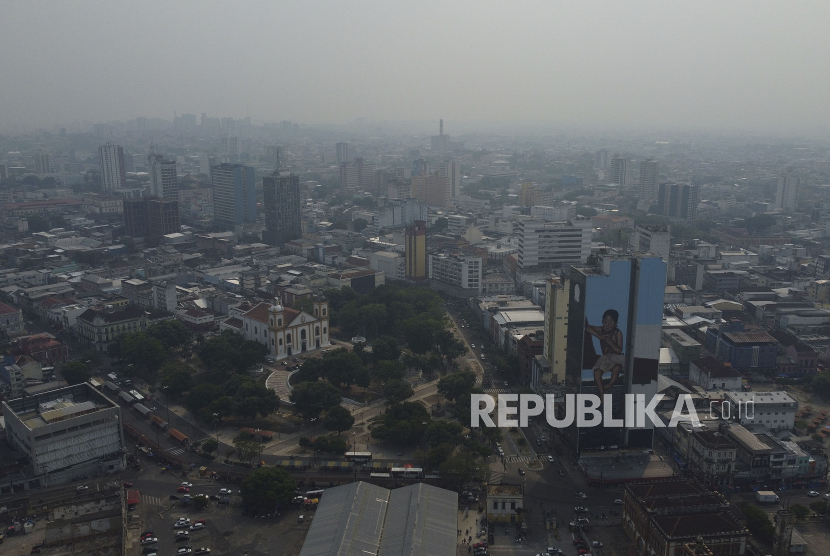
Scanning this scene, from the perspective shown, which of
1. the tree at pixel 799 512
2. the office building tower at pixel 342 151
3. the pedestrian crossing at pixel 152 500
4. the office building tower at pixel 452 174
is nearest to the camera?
the tree at pixel 799 512

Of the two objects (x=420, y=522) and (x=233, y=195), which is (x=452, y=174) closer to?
(x=233, y=195)

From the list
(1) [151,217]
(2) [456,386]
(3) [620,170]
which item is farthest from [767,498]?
(3) [620,170]

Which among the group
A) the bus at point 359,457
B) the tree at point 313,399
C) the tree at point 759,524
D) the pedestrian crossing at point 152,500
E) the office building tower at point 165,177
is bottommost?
the pedestrian crossing at point 152,500

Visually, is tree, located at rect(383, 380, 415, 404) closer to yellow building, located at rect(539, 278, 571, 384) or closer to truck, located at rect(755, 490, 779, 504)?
yellow building, located at rect(539, 278, 571, 384)

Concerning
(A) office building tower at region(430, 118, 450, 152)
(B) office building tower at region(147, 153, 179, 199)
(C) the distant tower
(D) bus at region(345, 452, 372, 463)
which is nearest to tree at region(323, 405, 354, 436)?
(D) bus at region(345, 452, 372, 463)

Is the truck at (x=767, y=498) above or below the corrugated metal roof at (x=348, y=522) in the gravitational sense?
below

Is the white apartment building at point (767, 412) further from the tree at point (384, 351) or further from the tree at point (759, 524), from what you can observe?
the tree at point (384, 351)

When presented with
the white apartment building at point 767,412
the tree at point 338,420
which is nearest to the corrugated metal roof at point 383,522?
the tree at point 338,420

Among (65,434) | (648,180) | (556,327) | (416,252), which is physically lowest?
(65,434)
